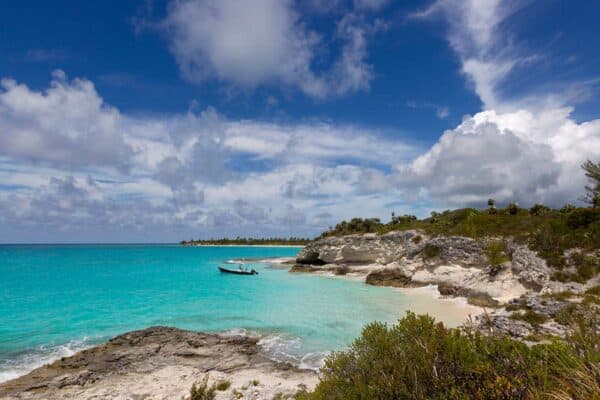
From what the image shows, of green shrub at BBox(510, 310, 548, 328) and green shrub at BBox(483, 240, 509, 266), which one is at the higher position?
green shrub at BBox(483, 240, 509, 266)

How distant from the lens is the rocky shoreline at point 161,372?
12266 mm

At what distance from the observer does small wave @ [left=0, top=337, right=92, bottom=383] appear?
48.2 feet

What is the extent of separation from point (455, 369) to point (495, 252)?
32.8 meters

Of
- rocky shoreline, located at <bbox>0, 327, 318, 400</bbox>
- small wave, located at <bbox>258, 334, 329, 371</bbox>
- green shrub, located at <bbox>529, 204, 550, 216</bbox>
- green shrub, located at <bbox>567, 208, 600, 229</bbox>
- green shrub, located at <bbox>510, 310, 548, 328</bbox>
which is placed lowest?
small wave, located at <bbox>258, 334, 329, 371</bbox>

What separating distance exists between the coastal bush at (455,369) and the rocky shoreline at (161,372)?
564 cm

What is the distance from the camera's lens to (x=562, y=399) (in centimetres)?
442

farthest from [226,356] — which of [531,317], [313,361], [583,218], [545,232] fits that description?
[583,218]

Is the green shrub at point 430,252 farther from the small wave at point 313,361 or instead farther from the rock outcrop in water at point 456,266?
the small wave at point 313,361

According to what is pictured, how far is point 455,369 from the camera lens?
5914 millimetres

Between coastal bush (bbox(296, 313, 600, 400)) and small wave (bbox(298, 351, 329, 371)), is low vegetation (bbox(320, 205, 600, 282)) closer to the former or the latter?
small wave (bbox(298, 351, 329, 371))

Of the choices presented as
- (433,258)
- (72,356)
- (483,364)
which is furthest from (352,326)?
(433,258)

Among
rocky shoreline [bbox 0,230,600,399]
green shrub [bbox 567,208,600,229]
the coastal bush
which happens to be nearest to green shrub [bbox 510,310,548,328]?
rocky shoreline [bbox 0,230,600,399]

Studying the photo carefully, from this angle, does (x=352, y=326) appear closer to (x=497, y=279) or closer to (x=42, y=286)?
(x=497, y=279)

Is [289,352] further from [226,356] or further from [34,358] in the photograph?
[34,358]
